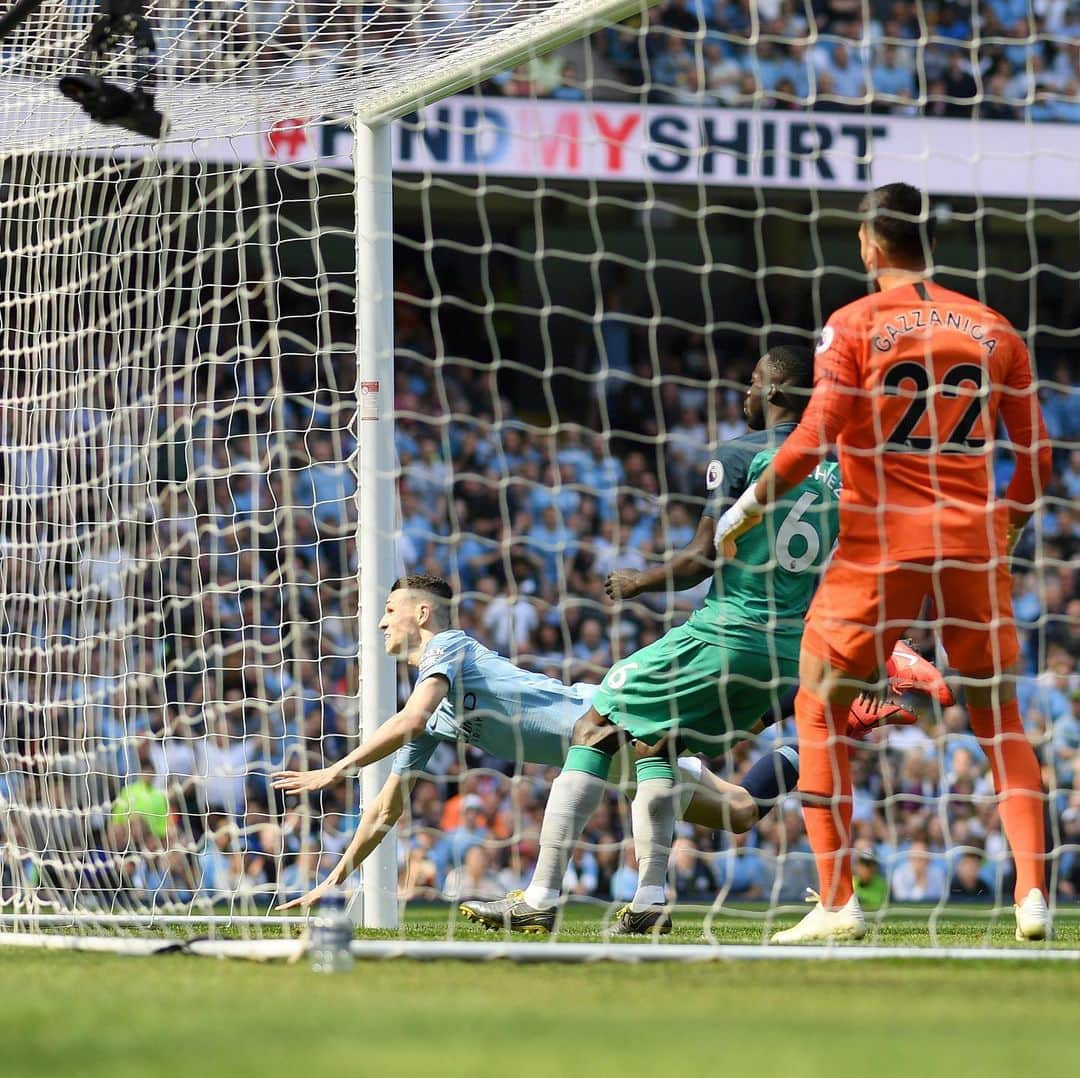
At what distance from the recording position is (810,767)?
4.88 m

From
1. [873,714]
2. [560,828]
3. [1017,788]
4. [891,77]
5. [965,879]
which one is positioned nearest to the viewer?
[1017,788]

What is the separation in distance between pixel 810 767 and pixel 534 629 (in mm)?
8238

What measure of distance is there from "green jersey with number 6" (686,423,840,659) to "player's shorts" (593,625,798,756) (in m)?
0.04

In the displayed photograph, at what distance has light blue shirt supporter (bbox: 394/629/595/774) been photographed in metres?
5.91

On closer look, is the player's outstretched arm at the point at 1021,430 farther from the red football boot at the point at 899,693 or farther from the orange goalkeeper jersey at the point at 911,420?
the red football boot at the point at 899,693

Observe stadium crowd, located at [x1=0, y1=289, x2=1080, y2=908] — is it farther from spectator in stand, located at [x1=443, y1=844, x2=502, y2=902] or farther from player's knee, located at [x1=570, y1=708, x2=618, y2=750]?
player's knee, located at [x1=570, y1=708, x2=618, y2=750]

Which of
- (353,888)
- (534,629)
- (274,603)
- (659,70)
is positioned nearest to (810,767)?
(353,888)

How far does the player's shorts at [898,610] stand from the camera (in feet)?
15.7

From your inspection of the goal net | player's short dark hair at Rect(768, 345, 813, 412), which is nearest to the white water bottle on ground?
the goal net

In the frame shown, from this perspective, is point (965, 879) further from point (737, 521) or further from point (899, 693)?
point (737, 521)

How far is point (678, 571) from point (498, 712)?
0.89 metres

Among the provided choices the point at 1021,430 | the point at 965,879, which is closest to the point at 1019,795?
the point at 1021,430

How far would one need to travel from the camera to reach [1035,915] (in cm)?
480

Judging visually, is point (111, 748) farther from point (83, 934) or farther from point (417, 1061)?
point (417, 1061)
